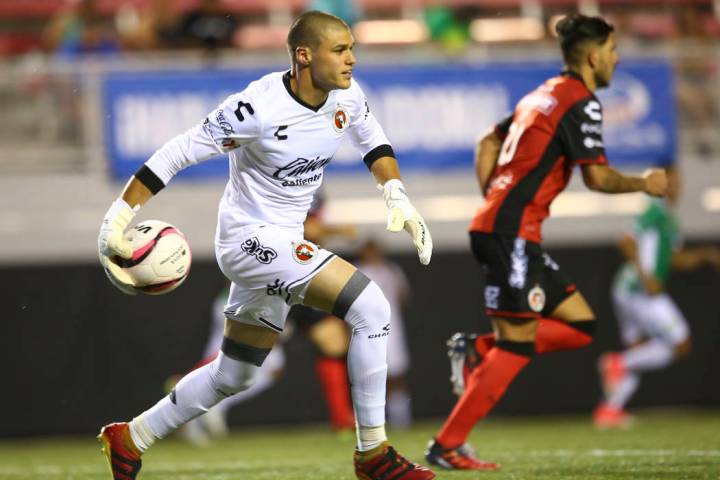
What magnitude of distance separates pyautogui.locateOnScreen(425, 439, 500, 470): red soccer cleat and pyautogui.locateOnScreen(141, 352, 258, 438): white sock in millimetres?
1214

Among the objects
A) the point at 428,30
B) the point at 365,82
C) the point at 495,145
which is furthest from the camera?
the point at 428,30

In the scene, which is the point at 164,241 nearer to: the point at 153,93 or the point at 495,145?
the point at 495,145

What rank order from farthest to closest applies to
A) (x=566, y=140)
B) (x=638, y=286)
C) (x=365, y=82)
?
(x=365, y=82) → (x=638, y=286) → (x=566, y=140)

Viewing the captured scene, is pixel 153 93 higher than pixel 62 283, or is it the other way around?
pixel 153 93

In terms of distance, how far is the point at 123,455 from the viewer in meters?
5.38

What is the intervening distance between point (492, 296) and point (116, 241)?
7.01 ft

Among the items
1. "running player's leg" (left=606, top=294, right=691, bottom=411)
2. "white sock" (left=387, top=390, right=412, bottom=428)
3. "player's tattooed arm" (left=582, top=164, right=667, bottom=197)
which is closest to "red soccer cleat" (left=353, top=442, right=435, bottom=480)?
"player's tattooed arm" (left=582, top=164, right=667, bottom=197)

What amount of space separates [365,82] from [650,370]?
407 centimetres

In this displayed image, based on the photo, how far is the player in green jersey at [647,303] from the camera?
1078 centimetres

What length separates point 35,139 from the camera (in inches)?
458

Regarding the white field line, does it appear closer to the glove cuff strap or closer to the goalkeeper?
the goalkeeper

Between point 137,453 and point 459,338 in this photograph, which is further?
point 459,338

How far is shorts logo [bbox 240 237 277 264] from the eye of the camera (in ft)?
16.8

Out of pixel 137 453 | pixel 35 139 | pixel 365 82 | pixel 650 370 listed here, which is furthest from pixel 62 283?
pixel 137 453
